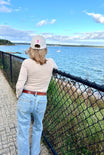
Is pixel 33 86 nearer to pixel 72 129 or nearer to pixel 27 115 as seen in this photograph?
pixel 27 115

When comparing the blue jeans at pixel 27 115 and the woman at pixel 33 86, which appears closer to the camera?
the woman at pixel 33 86

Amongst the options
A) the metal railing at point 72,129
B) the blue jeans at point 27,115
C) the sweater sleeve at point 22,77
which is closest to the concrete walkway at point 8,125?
the metal railing at point 72,129

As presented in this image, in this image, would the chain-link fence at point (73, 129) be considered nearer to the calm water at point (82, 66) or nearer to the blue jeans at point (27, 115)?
the blue jeans at point (27, 115)

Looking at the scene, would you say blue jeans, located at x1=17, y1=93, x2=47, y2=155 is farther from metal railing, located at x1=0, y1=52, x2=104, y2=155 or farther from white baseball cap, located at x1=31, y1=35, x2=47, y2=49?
white baseball cap, located at x1=31, y1=35, x2=47, y2=49

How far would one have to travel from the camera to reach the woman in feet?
5.63

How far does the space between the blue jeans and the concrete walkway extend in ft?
1.36

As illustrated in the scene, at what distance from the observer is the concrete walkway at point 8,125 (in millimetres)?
2473

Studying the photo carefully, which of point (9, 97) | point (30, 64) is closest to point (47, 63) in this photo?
point (30, 64)

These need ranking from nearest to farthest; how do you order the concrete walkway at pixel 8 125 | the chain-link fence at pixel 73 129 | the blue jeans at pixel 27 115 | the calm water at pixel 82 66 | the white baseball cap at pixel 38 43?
the white baseball cap at pixel 38 43 < the blue jeans at pixel 27 115 < the chain-link fence at pixel 73 129 < the concrete walkway at pixel 8 125 < the calm water at pixel 82 66

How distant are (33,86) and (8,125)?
177 cm

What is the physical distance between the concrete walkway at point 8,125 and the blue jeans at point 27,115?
1.36ft

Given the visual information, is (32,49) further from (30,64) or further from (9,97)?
(9,97)

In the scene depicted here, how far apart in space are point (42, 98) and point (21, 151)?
932 mm

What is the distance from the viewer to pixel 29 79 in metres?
1.80
